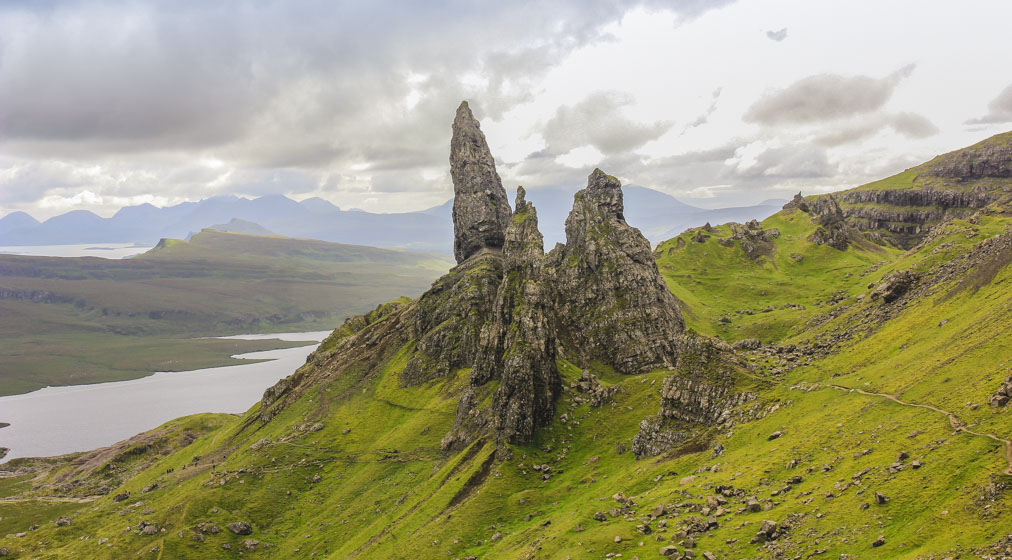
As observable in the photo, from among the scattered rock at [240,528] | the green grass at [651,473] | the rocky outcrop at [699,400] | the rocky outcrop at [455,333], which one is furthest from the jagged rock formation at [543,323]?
the scattered rock at [240,528]

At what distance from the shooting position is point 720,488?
192 feet

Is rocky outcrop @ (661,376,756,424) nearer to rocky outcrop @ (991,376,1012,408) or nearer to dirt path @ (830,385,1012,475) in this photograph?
dirt path @ (830,385,1012,475)

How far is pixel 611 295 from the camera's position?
6033 inches

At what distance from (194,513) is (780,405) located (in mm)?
136493

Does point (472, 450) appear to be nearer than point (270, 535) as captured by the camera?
Yes

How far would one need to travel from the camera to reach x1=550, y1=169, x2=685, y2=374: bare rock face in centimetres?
14312

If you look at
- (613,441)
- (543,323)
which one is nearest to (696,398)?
(613,441)

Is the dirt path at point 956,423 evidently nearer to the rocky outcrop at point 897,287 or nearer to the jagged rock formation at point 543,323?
the rocky outcrop at point 897,287

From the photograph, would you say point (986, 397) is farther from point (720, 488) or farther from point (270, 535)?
point (270, 535)

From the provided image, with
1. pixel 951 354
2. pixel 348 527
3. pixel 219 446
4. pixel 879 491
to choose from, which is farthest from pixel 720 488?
pixel 219 446

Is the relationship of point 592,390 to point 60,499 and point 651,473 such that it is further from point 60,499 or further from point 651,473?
point 60,499

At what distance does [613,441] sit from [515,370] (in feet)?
83.6

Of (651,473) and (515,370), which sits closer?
(651,473)

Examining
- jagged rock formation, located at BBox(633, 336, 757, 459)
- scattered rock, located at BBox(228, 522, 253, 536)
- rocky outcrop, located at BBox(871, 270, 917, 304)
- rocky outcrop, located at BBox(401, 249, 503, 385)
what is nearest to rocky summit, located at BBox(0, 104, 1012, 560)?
scattered rock, located at BBox(228, 522, 253, 536)
